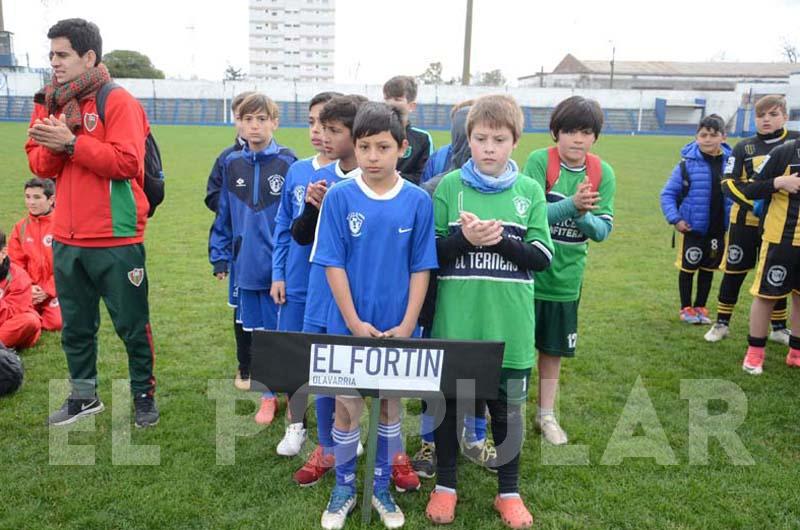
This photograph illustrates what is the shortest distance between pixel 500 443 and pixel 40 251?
15.0 feet

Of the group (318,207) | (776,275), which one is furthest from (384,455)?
(776,275)

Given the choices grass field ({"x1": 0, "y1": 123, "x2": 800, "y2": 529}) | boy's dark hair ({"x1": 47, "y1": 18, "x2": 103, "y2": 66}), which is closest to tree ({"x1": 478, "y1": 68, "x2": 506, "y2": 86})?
grass field ({"x1": 0, "y1": 123, "x2": 800, "y2": 529})

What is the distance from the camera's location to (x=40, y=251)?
5.67 metres

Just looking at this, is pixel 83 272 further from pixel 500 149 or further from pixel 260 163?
pixel 500 149

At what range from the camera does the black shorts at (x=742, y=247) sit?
218 inches

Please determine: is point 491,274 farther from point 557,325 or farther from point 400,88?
point 400,88

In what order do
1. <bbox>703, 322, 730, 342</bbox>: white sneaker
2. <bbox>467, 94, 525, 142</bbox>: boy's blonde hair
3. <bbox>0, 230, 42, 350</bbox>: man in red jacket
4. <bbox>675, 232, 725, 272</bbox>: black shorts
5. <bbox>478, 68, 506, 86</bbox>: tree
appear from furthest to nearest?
<bbox>478, 68, 506, 86</bbox>: tree < <bbox>675, 232, 725, 272</bbox>: black shorts < <bbox>703, 322, 730, 342</bbox>: white sneaker < <bbox>0, 230, 42, 350</bbox>: man in red jacket < <bbox>467, 94, 525, 142</bbox>: boy's blonde hair

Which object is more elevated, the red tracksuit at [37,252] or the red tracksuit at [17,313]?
the red tracksuit at [37,252]

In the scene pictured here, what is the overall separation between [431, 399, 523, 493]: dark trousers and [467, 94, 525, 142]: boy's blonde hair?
1.25 metres

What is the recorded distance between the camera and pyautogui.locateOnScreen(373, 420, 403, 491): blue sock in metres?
3.04

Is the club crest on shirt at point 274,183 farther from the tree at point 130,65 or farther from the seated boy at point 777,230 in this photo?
the tree at point 130,65

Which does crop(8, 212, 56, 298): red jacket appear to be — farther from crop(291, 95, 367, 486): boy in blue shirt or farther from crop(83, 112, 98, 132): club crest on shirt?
crop(291, 95, 367, 486): boy in blue shirt

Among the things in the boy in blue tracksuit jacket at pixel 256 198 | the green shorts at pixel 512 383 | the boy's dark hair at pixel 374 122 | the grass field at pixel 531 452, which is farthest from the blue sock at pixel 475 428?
the boy's dark hair at pixel 374 122

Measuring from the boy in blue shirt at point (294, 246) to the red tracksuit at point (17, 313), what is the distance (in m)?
2.67
